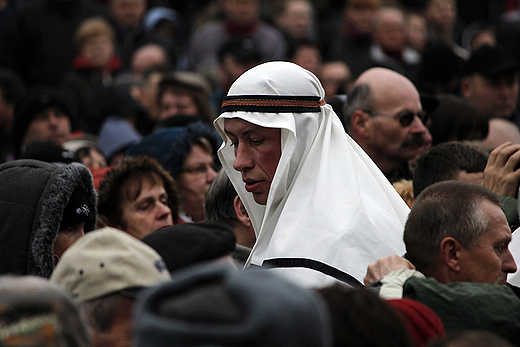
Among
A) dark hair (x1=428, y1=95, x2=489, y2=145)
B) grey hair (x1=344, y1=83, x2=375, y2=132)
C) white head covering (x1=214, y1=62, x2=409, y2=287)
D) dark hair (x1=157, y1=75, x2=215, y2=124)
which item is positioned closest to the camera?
white head covering (x1=214, y1=62, x2=409, y2=287)

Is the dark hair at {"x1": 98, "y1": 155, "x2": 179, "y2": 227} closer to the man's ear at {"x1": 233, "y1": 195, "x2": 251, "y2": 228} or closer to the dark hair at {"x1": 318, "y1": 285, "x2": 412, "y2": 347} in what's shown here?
the man's ear at {"x1": 233, "y1": 195, "x2": 251, "y2": 228}

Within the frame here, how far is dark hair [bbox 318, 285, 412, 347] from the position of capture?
1.89 metres

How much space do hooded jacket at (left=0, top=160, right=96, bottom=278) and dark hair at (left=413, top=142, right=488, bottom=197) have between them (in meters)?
2.07

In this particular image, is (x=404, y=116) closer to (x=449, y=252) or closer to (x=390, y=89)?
(x=390, y=89)

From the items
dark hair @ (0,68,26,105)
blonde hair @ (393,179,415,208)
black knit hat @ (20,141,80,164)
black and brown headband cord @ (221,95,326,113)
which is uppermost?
black and brown headband cord @ (221,95,326,113)

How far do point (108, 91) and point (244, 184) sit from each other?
13.9 feet

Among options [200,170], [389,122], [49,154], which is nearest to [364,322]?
[389,122]

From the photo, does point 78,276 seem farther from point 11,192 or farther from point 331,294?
point 11,192

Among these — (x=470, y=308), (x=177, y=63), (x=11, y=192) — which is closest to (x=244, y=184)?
(x=11, y=192)

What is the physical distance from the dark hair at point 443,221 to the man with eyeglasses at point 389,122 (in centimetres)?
225

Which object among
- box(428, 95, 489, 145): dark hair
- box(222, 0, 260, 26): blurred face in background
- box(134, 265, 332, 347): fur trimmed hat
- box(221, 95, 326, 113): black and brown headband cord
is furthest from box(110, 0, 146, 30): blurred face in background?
box(134, 265, 332, 347): fur trimmed hat

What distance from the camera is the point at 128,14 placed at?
440 inches

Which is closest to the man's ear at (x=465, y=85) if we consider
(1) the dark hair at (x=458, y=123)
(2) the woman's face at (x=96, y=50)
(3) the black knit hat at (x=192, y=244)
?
(1) the dark hair at (x=458, y=123)

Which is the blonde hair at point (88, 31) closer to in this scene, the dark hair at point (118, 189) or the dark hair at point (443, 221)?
the dark hair at point (118, 189)
